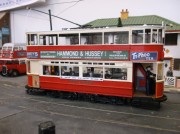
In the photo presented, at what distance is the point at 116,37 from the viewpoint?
1512 centimetres

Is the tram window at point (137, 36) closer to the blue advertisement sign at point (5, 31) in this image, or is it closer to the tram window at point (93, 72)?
the tram window at point (93, 72)

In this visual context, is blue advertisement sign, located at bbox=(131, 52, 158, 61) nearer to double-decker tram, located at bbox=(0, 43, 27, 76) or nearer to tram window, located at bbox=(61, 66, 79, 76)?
tram window, located at bbox=(61, 66, 79, 76)

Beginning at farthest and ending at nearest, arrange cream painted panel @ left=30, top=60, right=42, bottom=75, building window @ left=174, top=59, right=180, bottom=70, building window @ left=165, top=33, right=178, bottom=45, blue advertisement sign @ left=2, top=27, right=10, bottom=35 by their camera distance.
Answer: blue advertisement sign @ left=2, top=27, right=10, bottom=35, building window @ left=174, top=59, right=180, bottom=70, building window @ left=165, top=33, right=178, bottom=45, cream painted panel @ left=30, top=60, right=42, bottom=75

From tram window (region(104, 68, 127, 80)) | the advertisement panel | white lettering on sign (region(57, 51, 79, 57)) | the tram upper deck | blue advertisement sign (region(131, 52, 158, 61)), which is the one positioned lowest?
tram window (region(104, 68, 127, 80))

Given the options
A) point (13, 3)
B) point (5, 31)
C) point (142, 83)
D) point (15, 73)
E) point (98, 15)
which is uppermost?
point (13, 3)

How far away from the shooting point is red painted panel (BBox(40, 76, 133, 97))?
49.3 ft

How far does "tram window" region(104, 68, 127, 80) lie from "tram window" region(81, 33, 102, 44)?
2024 millimetres

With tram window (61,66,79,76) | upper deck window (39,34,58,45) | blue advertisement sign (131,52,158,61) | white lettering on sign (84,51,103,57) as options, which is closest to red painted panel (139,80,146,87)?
blue advertisement sign (131,52,158,61)

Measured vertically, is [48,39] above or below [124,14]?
below

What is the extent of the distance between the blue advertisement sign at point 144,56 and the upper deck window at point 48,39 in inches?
235

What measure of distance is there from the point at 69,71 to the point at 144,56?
5565mm

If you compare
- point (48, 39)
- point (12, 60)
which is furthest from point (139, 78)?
point (12, 60)

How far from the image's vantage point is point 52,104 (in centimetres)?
1590

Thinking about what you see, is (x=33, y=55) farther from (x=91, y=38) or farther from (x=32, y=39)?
(x=91, y=38)
